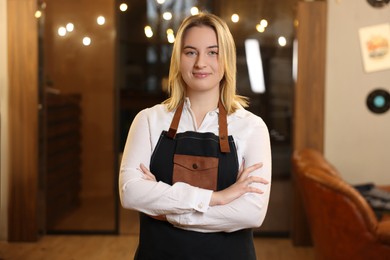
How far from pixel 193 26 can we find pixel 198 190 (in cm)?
45

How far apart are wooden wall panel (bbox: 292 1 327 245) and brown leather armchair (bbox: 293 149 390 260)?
54.6 inches

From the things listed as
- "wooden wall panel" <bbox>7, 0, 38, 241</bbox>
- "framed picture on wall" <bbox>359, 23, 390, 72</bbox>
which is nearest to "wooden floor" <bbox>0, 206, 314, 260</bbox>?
"wooden wall panel" <bbox>7, 0, 38, 241</bbox>

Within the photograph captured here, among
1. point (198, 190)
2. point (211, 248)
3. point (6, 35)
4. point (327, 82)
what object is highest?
point (6, 35)

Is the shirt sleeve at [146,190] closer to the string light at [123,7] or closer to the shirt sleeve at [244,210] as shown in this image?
the shirt sleeve at [244,210]

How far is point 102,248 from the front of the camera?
4.69 meters

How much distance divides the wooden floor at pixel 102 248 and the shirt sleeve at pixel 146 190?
2913 millimetres

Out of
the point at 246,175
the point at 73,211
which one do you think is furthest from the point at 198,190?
the point at 73,211

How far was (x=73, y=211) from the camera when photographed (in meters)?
5.29

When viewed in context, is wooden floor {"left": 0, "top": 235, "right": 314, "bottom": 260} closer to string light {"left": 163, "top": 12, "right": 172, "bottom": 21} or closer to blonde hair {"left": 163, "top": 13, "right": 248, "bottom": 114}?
string light {"left": 163, "top": 12, "right": 172, "bottom": 21}

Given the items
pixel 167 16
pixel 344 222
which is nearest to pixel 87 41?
pixel 167 16

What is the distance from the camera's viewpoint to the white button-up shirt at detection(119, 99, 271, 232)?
1545 mm

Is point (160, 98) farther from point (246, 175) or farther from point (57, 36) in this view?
point (246, 175)

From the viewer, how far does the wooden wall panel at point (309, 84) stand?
15.6ft

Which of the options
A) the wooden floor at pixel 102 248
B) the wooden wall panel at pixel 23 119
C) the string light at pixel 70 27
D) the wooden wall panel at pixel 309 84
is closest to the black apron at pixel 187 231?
the wooden floor at pixel 102 248
